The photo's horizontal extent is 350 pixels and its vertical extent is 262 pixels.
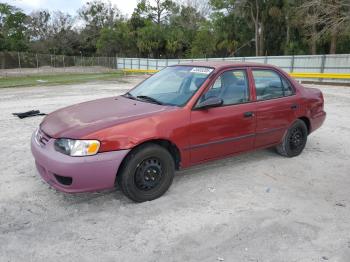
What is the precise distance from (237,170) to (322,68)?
65.5 ft

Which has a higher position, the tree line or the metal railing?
the tree line

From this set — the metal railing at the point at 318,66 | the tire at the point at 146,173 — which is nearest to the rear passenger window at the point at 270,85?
the tire at the point at 146,173

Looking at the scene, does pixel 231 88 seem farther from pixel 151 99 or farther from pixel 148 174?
pixel 148 174

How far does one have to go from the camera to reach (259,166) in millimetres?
5242

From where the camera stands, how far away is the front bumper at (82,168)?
350cm

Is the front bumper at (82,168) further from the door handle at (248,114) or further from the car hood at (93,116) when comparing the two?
the door handle at (248,114)

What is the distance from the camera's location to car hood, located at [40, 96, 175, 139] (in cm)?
370

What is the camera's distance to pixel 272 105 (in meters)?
5.07

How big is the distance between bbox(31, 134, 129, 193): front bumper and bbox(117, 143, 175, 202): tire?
0.13 m

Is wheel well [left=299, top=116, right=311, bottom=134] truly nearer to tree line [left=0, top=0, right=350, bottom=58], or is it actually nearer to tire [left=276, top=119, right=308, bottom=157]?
tire [left=276, top=119, right=308, bottom=157]

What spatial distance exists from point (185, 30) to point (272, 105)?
153 ft

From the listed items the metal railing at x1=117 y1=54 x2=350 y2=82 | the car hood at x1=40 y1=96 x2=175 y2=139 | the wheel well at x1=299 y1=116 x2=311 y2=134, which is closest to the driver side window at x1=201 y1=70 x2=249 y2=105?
the car hood at x1=40 y1=96 x2=175 y2=139

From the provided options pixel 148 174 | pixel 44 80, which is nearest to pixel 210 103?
pixel 148 174

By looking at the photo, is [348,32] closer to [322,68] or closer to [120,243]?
[322,68]
